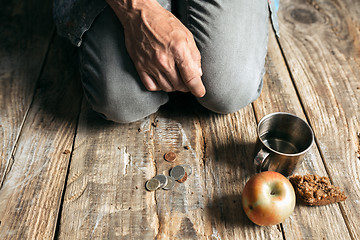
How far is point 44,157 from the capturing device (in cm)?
116

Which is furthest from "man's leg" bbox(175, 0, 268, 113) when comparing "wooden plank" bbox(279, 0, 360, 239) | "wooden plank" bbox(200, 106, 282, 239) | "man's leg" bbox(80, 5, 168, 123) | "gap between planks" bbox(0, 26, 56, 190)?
"gap between planks" bbox(0, 26, 56, 190)

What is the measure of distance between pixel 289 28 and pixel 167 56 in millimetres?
842

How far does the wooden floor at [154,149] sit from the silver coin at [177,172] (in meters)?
0.03

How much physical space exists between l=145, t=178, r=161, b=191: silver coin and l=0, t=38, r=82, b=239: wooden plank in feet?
0.89

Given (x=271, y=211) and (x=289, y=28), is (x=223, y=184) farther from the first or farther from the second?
(x=289, y=28)

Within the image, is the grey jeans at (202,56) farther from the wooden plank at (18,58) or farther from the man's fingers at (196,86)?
the wooden plank at (18,58)

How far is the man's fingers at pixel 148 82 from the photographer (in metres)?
1.10

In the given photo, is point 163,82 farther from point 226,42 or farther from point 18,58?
point 18,58

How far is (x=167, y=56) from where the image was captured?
1050mm

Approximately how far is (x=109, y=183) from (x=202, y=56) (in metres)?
0.51

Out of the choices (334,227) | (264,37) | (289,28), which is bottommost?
(334,227)

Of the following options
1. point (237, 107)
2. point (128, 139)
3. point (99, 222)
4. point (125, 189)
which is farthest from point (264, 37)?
point (99, 222)

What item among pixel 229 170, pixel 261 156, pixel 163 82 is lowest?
pixel 229 170

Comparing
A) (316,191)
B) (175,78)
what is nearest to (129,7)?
(175,78)
